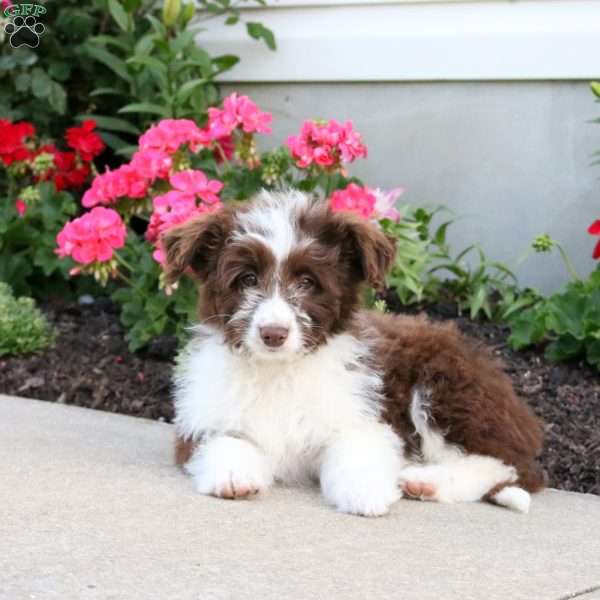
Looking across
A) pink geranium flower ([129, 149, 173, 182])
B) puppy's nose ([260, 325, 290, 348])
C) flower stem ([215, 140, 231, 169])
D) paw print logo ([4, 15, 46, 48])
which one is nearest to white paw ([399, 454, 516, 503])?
puppy's nose ([260, 325, 290, 348])

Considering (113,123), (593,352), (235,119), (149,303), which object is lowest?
(149,303)

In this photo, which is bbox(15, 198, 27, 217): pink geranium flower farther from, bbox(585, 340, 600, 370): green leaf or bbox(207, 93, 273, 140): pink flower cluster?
bbox(585, 340, 600, 370): green leaf

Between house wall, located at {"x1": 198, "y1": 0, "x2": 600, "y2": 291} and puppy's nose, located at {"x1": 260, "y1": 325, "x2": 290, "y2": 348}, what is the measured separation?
11.5ft

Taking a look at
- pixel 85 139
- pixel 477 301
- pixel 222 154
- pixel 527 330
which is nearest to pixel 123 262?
pixel 222 154

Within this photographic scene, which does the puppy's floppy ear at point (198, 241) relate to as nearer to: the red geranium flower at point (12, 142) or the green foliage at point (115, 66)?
the green foliage at point (115, 66)

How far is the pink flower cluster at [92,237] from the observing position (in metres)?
6.68

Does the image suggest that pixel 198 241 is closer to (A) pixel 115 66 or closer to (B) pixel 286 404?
(B) pixel 286 404

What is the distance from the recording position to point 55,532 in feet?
13.0

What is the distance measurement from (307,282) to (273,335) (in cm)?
32

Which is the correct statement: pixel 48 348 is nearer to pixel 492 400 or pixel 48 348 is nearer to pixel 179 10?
pixel 179 10

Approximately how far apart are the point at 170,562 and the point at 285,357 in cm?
119

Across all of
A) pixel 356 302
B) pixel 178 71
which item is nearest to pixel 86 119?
pixel 178 71

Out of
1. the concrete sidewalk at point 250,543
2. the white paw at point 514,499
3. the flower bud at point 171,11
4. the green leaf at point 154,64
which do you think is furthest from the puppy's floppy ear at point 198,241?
the flower bud at point 171,11

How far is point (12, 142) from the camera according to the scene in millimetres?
8242
